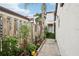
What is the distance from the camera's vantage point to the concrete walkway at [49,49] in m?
2.63

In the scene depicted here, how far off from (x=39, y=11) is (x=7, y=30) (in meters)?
0.56

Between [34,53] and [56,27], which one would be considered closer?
[34,53]

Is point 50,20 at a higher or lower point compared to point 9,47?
higher

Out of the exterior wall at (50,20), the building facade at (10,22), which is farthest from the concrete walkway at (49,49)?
the building facade at (10,22)

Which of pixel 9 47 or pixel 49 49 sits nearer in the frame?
pixel 9 47

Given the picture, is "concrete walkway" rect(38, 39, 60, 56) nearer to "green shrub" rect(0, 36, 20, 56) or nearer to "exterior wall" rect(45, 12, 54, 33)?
"exterior wall" rect(45, 12, 54, 33)

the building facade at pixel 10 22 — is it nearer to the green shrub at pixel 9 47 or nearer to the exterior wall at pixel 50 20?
the green shrub at pixel 9 47

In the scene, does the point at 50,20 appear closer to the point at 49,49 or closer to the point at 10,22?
the point at 49,49

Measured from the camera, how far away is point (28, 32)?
2.64 meters

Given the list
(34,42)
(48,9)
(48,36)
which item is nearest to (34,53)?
(34,42)

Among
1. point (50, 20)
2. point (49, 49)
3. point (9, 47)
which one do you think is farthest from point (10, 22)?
point (49, 49)

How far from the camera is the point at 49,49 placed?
105 inches

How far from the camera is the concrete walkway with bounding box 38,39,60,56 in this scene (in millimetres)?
2627

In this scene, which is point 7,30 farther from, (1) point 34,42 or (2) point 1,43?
(1) point 34,42
